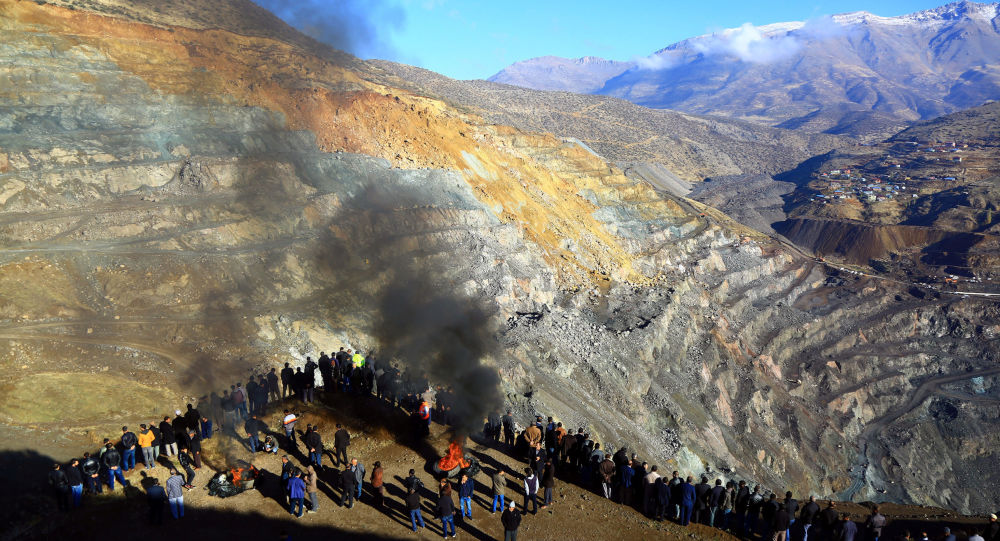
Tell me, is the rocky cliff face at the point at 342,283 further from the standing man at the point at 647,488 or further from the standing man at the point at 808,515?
the standing man at the point at 808,515

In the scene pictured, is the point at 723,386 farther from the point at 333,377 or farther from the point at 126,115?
the point at 126,115

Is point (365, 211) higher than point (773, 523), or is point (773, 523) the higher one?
point (365, 211)

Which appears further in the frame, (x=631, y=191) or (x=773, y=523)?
(x=631, y=191)

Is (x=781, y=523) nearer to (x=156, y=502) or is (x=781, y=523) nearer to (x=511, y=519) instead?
(x=511, y=519)

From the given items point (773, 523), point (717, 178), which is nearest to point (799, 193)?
point (717, 178)

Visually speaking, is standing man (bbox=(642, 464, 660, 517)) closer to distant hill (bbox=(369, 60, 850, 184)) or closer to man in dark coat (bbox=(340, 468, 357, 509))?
man in dark coat (bbox=(340, 468, 357, 509))

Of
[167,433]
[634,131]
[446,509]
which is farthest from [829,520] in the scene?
[634,131]

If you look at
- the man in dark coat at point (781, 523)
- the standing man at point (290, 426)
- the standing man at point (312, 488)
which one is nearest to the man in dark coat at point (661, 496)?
the man in dark coat at point (781, 523)
